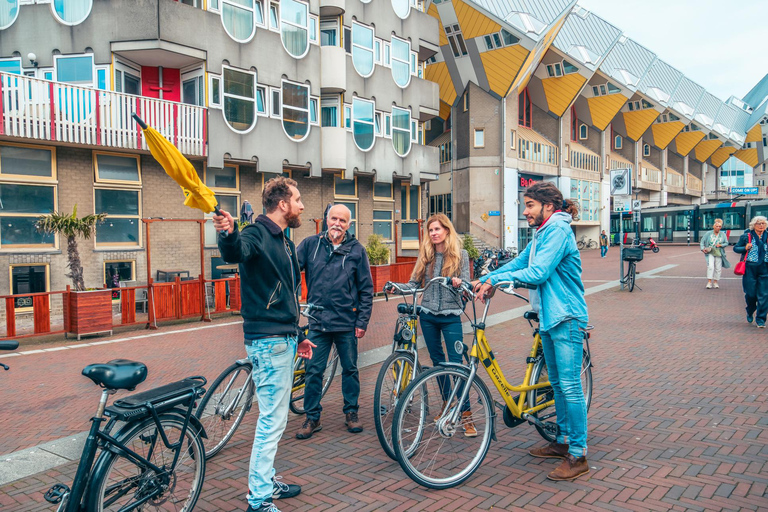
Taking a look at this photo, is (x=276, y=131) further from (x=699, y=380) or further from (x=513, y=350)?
(x=699, y=380)

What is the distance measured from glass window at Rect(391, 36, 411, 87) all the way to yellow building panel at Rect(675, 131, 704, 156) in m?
51.9

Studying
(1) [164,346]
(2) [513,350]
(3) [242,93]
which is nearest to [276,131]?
(3) [242,93]

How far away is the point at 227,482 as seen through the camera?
150 inches

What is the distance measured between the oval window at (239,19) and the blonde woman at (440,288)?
1424cm

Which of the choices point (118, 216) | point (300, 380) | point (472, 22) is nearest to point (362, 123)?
point (118, 216)

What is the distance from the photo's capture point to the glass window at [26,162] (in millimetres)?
12984

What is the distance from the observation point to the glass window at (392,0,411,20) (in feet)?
74.6

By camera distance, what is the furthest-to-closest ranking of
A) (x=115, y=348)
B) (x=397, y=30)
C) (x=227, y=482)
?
(x=397, y=30), (x=115, y=348), (x=227, y=482)

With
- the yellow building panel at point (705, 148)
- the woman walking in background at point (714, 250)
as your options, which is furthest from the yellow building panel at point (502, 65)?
the yellow building panel at point (705, 148)

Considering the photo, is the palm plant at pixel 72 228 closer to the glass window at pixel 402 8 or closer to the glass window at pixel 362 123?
the glass window at pixel 362 123

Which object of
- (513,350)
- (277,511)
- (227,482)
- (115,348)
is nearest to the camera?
(277,511)

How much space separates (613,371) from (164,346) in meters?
6.69

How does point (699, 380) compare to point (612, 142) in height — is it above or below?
below

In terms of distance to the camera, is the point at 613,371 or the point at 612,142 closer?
the point at 613,371
